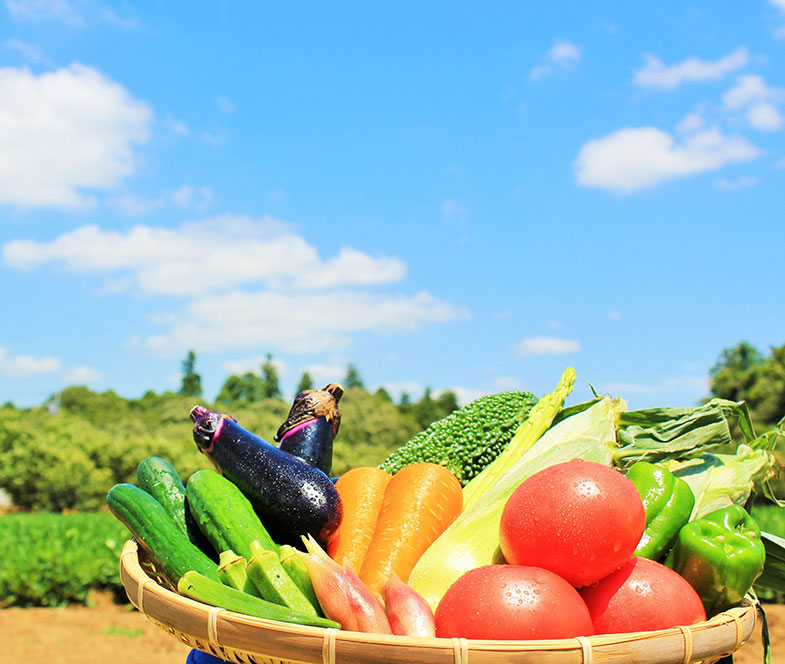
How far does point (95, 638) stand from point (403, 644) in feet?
25.2

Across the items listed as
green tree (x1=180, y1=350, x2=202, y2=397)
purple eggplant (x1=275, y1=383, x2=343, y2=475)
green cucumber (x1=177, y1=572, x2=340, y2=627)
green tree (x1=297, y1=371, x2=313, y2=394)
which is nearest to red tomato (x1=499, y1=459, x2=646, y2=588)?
green cucumber (x1=177, y1=572, x2=340, y2=627)

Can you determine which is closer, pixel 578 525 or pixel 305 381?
pixel 578 525

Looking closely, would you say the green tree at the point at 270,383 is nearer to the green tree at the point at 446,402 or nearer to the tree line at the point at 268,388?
the tree line at the point at 268,388

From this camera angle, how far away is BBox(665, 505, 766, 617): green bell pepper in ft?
6.91

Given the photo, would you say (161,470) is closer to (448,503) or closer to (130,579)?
(130,579)

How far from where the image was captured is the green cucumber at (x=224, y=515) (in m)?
2.22

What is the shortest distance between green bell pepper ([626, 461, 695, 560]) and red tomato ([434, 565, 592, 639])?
49 cm

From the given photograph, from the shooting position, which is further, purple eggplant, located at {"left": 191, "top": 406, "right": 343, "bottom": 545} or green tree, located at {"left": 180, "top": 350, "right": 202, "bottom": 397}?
green tree, located at {"left": 180, "top": 350, "right": 202, "bottom": 397}

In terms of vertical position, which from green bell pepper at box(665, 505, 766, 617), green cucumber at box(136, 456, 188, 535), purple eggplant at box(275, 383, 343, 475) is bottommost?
green bell pepper at box(665, 505, 766, 617)

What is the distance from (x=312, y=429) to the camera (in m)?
2.75

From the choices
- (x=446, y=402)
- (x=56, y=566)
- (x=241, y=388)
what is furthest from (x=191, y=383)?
(x=56, y=566)

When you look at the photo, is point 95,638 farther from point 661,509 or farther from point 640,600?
point 640,600

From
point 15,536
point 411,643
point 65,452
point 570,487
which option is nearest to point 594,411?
point 570,487

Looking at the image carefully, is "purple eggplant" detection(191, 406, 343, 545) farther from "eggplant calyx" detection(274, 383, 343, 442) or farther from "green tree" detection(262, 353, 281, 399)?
"green tree" detection(262, 353, 281, 399)
